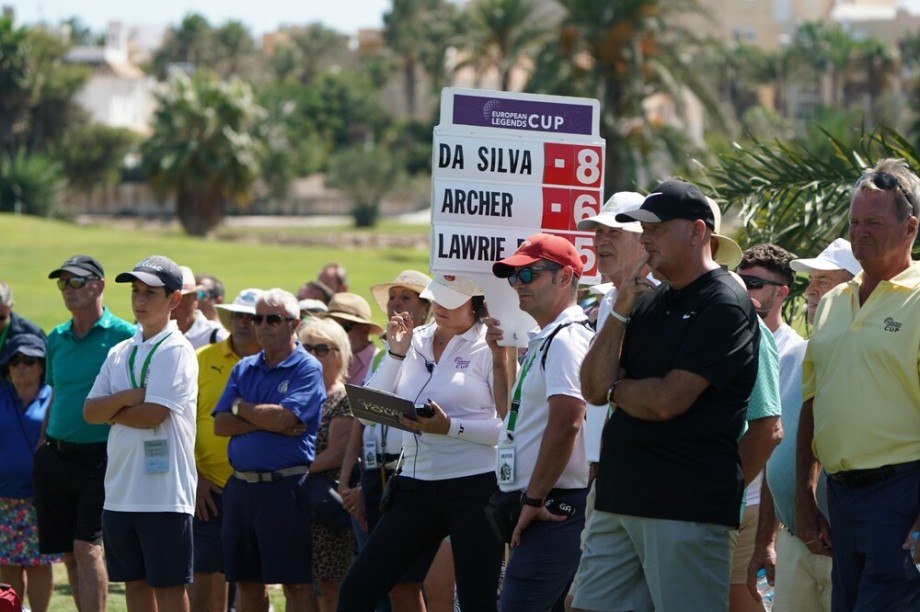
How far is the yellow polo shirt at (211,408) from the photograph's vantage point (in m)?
8.91

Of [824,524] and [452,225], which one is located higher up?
[452,225]

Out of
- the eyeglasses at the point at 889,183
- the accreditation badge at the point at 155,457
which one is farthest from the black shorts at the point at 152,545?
the eyeglasses at the point at 889,183

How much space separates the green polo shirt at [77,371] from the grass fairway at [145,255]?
19132 mm

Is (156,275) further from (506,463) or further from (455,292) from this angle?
(506,463)

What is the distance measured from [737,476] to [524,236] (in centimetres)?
226

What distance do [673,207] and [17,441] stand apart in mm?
5804

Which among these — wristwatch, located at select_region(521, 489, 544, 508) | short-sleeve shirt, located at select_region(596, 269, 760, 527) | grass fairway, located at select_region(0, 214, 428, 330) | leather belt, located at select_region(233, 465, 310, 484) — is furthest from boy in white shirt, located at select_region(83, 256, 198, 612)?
grass fairway, located at select_region(0, 214, 428, 330)

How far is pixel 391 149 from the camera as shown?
322 feet

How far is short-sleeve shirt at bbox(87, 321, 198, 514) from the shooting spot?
7617mm

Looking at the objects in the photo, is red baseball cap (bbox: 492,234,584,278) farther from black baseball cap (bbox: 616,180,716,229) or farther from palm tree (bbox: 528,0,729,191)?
palm tree (bbox: 528,0,729,191)

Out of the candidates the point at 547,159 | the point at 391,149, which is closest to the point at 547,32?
the point at 547,159

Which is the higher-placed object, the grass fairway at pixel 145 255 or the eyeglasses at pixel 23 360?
the eyeglasses at pixel 23 360

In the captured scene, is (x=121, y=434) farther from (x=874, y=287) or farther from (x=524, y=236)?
(x=874, y=287)

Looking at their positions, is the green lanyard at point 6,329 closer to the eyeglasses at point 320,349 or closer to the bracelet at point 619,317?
the eyeglasses at point 320,349
